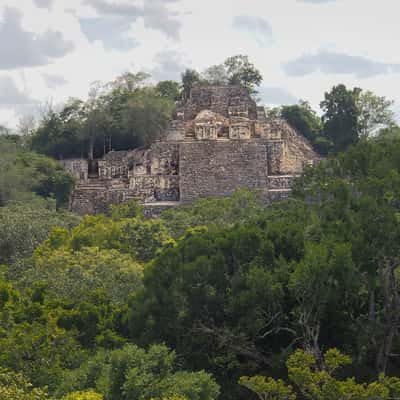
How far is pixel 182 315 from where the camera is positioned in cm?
1353

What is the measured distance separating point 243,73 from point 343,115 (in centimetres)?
787

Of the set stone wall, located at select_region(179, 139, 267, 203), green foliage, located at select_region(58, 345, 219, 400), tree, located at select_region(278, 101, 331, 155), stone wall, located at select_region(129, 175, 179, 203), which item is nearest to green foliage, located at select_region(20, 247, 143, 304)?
green foliage, located at select_region(58, 345, 219, 400)

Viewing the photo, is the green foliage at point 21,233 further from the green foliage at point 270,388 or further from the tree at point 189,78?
the tree at point 189,78

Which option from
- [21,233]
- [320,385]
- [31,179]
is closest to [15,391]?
[320,385]

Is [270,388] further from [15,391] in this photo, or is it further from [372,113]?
[372,113]

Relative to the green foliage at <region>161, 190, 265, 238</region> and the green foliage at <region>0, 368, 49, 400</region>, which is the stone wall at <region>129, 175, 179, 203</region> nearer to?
the green foliage at <region>161, 190, 265, 238</region>

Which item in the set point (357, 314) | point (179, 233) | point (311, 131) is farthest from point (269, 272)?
point (311, 131)

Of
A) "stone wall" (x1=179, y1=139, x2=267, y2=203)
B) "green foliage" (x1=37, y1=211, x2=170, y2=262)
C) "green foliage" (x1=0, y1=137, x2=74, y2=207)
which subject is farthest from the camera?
"green foliage" (x1=0, y1=137, x2=74, y2=207)

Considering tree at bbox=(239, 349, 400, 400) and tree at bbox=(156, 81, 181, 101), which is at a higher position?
tree at bbox=(156, 81, 181, 101)

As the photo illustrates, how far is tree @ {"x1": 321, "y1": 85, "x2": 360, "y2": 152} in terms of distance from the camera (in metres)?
37.6

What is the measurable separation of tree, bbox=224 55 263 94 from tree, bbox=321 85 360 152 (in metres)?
6.59

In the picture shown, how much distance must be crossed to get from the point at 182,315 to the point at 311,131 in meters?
28.9

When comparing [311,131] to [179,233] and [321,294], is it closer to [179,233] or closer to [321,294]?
[179,233]

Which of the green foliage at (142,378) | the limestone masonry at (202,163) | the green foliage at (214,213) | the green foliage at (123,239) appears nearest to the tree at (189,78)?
the limestone masonry at (202,163)
